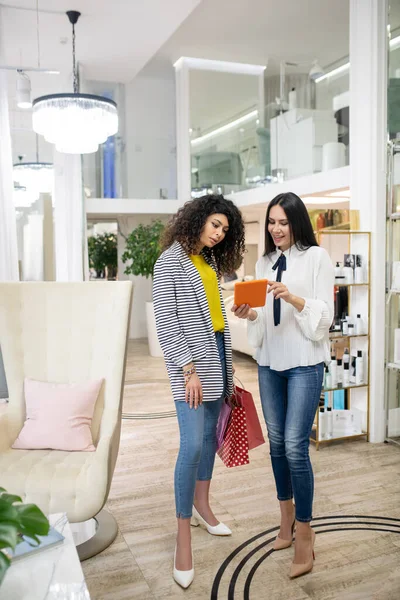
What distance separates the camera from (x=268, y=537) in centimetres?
271

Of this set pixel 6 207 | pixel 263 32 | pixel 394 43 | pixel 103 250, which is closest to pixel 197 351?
pixel 394 43

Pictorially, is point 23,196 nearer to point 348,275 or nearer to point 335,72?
point 335,72

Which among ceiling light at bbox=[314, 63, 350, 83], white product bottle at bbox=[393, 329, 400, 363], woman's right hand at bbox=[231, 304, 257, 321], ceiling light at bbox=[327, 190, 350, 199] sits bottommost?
white product bottle at bbox=[393, 329, 400, 363]

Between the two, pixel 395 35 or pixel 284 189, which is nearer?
pixel 395 35

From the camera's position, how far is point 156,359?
781 cm

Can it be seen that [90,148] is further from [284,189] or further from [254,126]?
[254,126]

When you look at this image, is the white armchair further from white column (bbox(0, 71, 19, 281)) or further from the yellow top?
white column (bbox(0, 71, 19, 281))

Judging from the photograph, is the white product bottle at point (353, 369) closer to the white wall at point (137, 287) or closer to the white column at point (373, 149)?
the white column at point (373, 149)

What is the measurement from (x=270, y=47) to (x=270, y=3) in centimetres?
146

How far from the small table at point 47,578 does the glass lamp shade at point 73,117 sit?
361cm

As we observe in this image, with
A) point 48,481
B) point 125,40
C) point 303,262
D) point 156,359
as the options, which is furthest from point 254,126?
point 48,481

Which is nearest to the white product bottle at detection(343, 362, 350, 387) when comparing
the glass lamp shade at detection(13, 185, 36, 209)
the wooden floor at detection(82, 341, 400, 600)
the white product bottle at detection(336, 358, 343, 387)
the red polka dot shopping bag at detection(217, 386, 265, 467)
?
the white product bottle at detection(336, 358, 343, 387)

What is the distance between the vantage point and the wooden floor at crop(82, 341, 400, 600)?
229cm

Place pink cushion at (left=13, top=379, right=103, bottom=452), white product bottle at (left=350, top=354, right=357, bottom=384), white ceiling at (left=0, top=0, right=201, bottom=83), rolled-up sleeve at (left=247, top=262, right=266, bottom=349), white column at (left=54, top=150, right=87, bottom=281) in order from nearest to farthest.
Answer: rolled-up sleeve at (left=247, top=262, right=266, bottom=349), pink cushion at (left=13, top=379, right=103, bottom=452), white product bottle at (left=350, top=354, right=357, bottom=384), white ceiling at (left=0, top=0, right=201, bottom=83), white column at (left=54, top=150, right=87, bottom=281)
